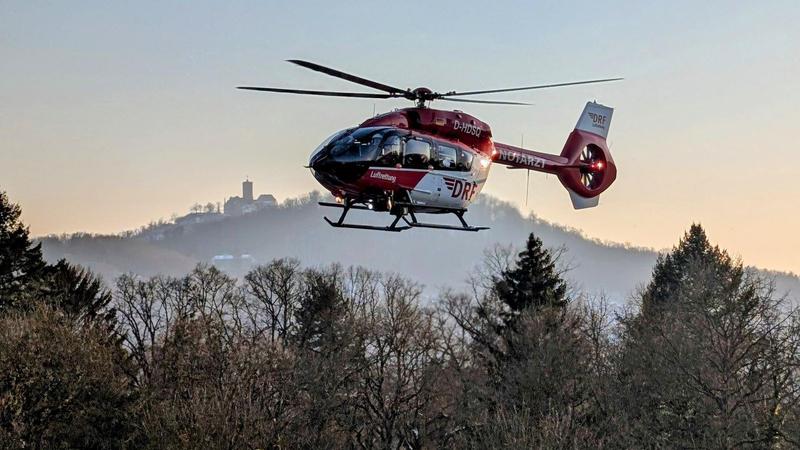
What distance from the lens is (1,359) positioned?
34.8 m

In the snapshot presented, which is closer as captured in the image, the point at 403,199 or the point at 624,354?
the point at 403,199

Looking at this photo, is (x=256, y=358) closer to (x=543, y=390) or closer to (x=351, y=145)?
(x=543, y=390)

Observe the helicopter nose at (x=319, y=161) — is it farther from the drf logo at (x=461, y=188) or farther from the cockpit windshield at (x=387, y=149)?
the drf logo at (x=461, y=188)

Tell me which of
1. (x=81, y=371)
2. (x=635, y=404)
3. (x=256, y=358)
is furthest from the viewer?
(x=256, y=358)

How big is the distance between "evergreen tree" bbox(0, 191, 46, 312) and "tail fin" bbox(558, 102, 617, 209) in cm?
2628

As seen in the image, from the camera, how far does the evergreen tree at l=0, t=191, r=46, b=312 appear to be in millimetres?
42116

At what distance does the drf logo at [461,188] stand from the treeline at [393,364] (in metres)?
9.58

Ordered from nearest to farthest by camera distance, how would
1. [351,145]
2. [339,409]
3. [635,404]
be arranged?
[351,145]
[635,404]
[339,409]

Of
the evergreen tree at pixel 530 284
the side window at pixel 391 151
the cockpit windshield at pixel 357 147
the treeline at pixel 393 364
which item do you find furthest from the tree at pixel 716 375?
the cockpit windshield at pixel 357 147

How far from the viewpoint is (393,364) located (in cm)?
5344

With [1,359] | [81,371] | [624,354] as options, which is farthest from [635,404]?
[1,359]

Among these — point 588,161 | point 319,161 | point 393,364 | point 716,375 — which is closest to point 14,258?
point 393,364

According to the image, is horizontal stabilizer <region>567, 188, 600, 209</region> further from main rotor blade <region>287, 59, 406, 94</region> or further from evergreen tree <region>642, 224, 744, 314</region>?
evergreen tree <region>642, 224, 744, 314</region>

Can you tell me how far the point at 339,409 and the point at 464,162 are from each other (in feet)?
81.4
